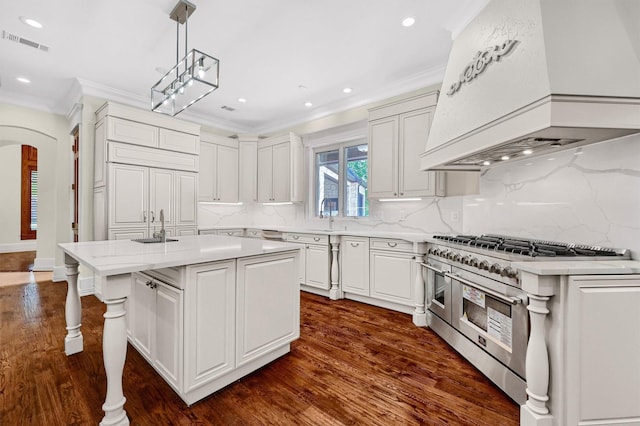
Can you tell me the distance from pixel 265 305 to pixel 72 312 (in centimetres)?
166

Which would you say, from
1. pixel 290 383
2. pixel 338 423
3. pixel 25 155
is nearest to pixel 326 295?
pixel 290 383

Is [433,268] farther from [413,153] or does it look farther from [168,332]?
[168,332]

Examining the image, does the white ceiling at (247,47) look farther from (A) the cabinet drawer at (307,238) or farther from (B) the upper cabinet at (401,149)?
(A) the cabinet drawer at (307,238)

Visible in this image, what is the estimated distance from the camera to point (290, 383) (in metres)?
1.95

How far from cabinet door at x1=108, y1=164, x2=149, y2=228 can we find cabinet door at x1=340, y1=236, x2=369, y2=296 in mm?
2882

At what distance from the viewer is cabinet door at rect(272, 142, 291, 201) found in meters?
4.97

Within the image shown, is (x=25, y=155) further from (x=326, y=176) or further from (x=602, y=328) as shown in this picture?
(x=602, y=328)

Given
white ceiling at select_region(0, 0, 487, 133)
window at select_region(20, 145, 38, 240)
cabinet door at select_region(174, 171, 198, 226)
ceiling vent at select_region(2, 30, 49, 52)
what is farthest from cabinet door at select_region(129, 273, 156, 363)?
window at select_region(20, 145, 38, 240)

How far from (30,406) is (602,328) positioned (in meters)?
3.18

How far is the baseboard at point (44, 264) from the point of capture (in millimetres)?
5477

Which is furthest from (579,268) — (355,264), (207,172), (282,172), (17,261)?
(17,261)

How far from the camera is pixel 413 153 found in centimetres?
344

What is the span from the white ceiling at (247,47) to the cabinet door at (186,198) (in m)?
1.28

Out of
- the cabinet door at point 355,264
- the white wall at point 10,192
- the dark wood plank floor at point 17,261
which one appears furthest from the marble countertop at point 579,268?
the white wall at point 10,192
